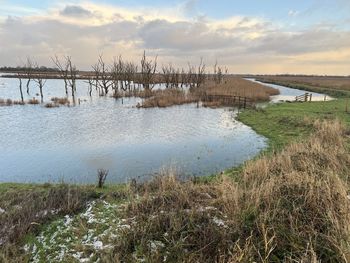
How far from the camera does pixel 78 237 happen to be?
6.27m

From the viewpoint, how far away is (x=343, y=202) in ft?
20.6

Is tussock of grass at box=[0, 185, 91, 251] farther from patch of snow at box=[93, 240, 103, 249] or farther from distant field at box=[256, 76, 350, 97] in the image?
distant field at box=[256, 76, 350, 97]

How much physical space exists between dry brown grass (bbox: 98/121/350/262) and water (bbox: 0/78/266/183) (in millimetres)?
3155

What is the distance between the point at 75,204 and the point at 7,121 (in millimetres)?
20806

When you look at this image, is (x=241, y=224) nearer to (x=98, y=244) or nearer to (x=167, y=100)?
(x=98, y=244)

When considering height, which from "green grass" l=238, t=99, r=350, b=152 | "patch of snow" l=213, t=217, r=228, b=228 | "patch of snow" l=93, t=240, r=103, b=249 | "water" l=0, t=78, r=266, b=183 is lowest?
"water" l=0, t=78, r=266, b=183

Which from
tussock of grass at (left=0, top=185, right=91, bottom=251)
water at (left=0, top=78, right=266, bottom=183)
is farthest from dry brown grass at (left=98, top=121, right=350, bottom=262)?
water at (left=0, top=78, right=266, bottom=183)

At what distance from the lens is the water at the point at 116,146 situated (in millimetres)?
12404

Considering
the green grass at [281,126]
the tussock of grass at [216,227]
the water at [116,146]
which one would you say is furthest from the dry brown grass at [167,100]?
the tussock of grass at [216,227]

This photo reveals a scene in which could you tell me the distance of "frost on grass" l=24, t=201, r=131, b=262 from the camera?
225 inches

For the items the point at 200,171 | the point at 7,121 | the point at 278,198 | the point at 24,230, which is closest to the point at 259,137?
the point at 200,171

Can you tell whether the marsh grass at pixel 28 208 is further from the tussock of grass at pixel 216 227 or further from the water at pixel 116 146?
the water at pixel 116 146

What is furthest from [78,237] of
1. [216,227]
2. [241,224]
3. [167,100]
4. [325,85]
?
[325,85]

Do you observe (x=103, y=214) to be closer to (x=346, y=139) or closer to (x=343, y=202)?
(x=343, y=202)
